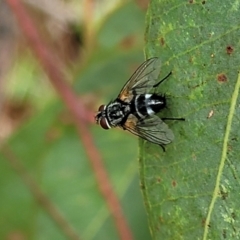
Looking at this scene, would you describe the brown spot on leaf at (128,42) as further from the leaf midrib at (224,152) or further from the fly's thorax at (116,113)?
the leaf midrib at (224,152)

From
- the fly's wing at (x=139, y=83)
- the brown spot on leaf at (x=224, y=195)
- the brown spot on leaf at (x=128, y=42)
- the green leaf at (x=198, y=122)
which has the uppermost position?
the brown spot on leaf at (x=128, y=42)

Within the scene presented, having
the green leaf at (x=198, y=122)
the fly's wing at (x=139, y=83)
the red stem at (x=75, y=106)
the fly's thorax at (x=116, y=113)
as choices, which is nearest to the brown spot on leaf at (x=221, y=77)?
the green leaf at (x=198, y=122)

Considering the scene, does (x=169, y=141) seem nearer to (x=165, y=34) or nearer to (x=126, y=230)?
(x=165, y=34)

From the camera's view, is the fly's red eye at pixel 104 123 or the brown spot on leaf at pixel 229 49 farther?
the fly's red eye at pixel 104 123

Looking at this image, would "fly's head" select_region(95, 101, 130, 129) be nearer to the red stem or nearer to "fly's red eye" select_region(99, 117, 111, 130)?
"fly's red eye" select_region(99, 117, 111, 130)

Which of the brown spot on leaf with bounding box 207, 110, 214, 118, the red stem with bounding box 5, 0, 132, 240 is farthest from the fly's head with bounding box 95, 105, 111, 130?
the brown spot on leaf with bounding box 207, 110, 214, 118

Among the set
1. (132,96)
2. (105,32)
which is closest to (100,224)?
(132,96)
